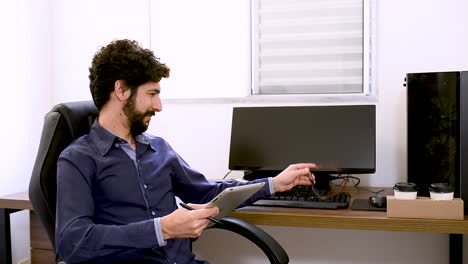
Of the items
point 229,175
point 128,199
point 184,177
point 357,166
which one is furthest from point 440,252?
point 128,199

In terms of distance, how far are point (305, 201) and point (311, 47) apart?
950mm

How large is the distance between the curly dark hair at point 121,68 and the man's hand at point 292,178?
606 millimetres

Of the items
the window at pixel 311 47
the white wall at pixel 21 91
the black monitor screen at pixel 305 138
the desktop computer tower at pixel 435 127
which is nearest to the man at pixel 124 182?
the black monitor screen at pixel 305 138

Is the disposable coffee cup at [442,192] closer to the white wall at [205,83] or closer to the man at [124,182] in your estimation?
the man at [124,182]

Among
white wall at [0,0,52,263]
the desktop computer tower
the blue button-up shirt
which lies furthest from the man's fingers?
white wall at [0,0,52,263]

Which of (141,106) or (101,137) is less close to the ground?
(141,106)

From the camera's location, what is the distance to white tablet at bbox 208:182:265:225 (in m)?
1.35

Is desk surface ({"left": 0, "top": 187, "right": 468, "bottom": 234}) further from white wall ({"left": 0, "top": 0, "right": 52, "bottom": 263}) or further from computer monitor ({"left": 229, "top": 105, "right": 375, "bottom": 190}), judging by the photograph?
white wall ({"left": 0, "top": 0, "right": 52, "bottom": 263})

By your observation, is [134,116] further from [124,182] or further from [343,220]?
[343,220]

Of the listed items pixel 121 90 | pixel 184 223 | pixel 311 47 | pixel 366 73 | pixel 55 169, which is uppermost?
pixel 311 47

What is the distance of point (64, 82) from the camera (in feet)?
9.18

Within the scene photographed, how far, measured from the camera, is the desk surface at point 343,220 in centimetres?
155

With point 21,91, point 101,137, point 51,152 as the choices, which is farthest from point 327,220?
point 21,91

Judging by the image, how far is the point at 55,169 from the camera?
1.44 meters
